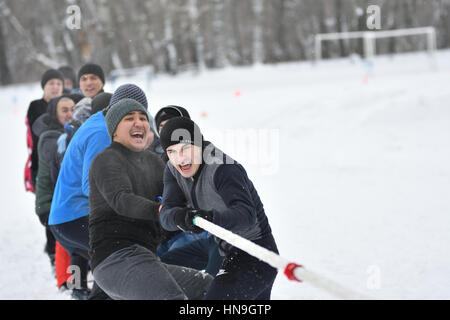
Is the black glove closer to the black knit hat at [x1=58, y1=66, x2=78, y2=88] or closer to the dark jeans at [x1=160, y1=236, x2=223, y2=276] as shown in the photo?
the dark jeans at [x1=160, y1=236, x2=223, y2=276]

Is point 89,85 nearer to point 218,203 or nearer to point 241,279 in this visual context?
point 218,203

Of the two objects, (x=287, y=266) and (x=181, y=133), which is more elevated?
(x=181, y=133)

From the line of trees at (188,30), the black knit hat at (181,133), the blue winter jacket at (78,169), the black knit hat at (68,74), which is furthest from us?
the line of trees at (188,30)

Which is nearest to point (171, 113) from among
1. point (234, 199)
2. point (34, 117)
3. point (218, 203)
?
point (218, 203)

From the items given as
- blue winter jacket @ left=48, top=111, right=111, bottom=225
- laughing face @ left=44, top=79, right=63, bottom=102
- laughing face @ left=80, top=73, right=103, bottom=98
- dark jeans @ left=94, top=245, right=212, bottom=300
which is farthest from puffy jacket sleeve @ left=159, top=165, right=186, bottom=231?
laughing face @ left=44, top=79, right=63, bottom=102

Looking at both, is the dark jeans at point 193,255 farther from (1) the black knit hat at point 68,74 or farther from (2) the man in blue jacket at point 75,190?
(1) the black knit hat at point 68,74

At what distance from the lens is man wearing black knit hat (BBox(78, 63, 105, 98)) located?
16.2ft

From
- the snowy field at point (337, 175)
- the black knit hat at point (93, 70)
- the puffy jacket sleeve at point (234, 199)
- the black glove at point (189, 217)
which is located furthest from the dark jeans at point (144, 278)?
the black knit hat at point (93, 70)

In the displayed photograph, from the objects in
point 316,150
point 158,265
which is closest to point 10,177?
point 316,150

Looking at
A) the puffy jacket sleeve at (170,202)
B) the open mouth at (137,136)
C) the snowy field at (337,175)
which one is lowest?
the snowy field at (337,175)

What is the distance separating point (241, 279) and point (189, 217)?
393 mm

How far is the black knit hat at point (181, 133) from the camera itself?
2.75 meters

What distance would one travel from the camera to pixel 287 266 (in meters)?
2.07

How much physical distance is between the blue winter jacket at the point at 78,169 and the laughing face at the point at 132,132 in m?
0.27
